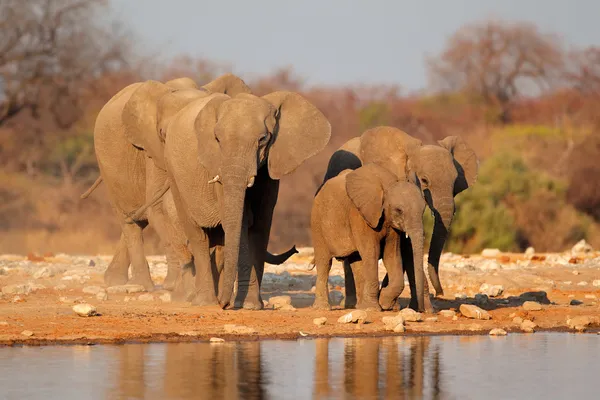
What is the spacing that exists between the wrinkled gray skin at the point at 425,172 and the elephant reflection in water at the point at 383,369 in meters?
1.87

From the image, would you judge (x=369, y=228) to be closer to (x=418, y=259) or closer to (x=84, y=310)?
(x=418, y=259)

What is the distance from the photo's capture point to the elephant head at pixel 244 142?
40.3 feet

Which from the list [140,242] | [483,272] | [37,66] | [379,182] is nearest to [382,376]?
[379,182]

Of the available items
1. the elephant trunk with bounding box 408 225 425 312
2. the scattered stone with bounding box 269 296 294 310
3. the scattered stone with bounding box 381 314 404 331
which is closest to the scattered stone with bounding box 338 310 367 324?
the scattered stone with bounding box 381 314 404 331

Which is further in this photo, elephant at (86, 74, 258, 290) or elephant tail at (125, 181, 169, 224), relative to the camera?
elephant tail at (125, 181, 169, 224)

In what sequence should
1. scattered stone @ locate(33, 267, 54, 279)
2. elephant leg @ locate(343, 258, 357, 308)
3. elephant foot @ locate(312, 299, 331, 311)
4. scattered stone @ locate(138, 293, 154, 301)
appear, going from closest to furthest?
elephant foot @ locate(312, 299, 331, 311), elephant leg @ locate(343, 258, 357, 308), scattered stone @ locate(138, 293, 154, 301), scattered stone @ locate(33, 267, 54, 279)

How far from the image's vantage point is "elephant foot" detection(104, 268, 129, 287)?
16.8 metres

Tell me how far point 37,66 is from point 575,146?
560 inches

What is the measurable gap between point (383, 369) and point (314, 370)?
469 millimetres

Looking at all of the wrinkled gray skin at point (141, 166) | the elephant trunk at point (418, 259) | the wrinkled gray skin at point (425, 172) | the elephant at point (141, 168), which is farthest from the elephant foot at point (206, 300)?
the elephant trunk at point (418, 259)

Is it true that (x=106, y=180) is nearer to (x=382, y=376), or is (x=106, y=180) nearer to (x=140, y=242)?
(x=140, y=242)

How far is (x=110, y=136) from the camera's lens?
16172 mm

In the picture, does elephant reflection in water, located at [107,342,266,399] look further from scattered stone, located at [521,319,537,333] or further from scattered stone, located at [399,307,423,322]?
scattered stone, located at [521,319,537,333]

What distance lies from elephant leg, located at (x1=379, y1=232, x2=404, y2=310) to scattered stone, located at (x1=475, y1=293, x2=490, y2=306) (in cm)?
157
